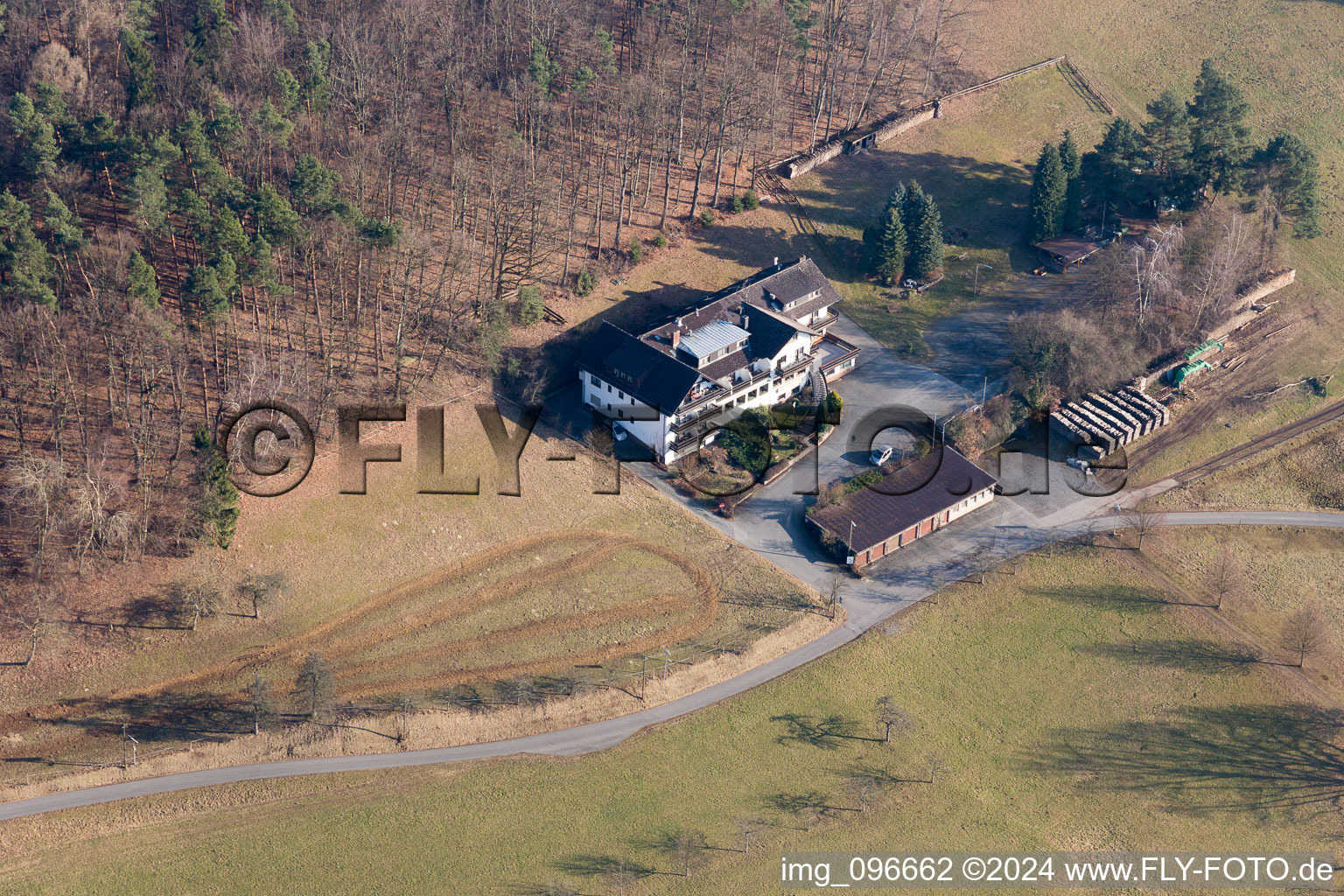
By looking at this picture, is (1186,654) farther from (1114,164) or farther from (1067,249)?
(1114,164)

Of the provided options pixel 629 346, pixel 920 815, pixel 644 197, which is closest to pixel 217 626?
pixel 629 346

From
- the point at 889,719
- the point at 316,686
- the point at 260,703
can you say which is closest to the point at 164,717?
the point at 260,703

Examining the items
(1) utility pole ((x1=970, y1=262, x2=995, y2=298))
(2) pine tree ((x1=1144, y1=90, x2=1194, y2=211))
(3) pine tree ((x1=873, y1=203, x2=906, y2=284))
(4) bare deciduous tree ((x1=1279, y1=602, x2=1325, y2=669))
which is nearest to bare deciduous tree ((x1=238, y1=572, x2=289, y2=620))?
(3) pine tree ((x1=873, y1=203, x2=906, y2=284))

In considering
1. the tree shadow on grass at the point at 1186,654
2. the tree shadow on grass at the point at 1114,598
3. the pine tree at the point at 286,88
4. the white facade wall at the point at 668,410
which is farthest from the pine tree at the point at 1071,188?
the pine tree at the point at 286,88

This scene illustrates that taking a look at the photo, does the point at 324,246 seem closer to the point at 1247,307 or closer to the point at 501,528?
the point at 501,528

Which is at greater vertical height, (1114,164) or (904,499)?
(1114,164)
